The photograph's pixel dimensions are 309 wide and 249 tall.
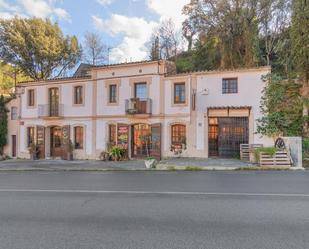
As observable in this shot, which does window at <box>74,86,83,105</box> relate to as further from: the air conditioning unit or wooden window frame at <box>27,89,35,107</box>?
the air conditioning unit

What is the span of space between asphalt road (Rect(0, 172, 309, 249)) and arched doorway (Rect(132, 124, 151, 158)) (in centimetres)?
1292

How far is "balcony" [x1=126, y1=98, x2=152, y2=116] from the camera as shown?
22781 mm

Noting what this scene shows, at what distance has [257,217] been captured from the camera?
21.0ft

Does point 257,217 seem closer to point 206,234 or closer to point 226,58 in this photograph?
point 206,234

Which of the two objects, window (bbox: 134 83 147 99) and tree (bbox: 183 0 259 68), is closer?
window (bbox: 134 83 147 99)

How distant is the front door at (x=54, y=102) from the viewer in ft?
86.4

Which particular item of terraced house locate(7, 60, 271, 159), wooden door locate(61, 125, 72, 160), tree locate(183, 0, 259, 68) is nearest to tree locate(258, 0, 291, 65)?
tree locate(183, 0, 259, 68)

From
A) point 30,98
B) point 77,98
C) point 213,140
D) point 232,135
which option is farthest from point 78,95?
point 232,135

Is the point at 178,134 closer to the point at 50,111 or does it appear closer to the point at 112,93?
the point at 112,93

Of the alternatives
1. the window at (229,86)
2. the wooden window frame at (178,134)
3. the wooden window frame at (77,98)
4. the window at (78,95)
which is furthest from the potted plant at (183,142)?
the window at (78,95)

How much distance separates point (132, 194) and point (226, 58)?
1042 inches

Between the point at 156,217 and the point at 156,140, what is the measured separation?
52.9 feet

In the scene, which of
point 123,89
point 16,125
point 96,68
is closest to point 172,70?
point 123,89

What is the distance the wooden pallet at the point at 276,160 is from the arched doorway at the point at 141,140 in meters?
8.72
